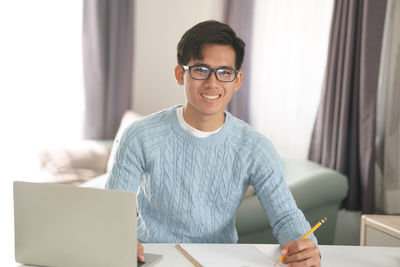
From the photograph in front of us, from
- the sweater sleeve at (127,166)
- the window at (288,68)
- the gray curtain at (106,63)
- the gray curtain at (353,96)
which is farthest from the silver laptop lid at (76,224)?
the gray curtain at (106,63)

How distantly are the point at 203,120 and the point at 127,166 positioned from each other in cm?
27

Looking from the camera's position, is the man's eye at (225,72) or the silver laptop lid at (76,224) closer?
the silver laptop lid at (76,224)

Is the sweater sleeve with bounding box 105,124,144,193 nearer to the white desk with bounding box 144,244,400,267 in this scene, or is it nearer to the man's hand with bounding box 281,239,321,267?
the white desk with bounding box 144,244,400,267

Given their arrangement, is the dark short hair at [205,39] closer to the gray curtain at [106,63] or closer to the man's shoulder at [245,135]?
the man's shoulder at [245,135]

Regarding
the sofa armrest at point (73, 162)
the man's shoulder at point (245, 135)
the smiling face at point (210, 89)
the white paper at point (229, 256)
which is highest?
the smiling face at point (210, 89)

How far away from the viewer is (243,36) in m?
3.38

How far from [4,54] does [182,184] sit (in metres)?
2.20

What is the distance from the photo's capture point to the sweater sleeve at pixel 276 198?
133 cm

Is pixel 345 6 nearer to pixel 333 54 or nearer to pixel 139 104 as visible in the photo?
pixel 333 54

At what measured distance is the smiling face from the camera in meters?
1.38

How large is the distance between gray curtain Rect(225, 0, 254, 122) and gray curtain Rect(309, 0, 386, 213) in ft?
3.12

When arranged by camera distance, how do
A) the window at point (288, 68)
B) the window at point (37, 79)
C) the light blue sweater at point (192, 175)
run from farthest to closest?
the window at point (37, 79) → the window at point (288, 68) → the light blue sweater at point (192, 175)

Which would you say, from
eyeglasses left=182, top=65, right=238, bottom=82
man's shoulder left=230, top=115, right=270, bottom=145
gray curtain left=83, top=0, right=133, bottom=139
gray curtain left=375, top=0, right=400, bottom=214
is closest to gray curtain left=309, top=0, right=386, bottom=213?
gray curtain left=375, top=0, right=400, bottom=214

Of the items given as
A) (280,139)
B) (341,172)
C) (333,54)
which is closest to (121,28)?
(280,139)
